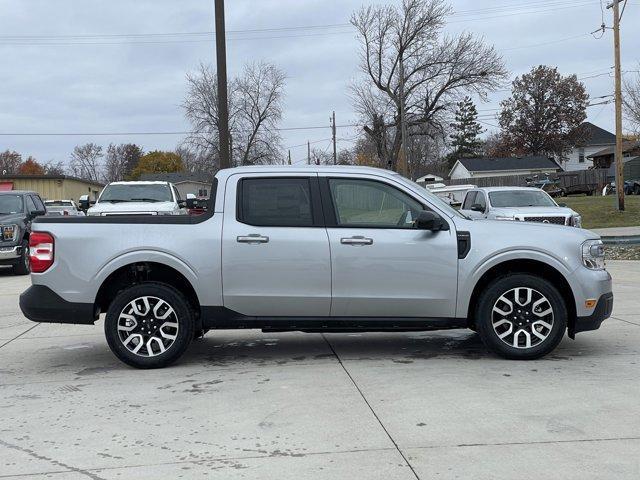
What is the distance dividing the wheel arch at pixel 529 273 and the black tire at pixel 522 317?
9cm

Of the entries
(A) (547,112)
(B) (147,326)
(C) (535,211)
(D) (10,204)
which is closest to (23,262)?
(D) (10,204)

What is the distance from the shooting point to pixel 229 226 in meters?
6.04

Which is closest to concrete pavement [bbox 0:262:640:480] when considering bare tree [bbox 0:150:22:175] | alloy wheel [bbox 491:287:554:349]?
alloy wheel [bbox 491:287:554:349]

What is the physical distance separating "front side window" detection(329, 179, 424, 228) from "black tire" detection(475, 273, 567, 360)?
1.05 metres

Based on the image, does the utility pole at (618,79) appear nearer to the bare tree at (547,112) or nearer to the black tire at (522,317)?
the black tire at (522,317)

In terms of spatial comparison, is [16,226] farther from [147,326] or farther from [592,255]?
[592,255]

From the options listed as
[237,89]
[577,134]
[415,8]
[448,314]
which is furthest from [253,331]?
[577,134]

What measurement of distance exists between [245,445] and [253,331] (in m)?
3.91

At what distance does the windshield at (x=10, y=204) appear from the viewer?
52.7 feet

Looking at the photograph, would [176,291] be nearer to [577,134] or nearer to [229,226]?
[229,226]

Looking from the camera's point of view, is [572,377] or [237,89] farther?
[237,89]

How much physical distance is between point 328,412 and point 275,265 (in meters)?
1.63

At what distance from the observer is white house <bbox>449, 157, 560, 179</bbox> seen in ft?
230

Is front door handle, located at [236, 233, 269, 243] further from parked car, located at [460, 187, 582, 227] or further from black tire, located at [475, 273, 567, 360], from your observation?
parked car, located at [460, 187, 582, 227]
